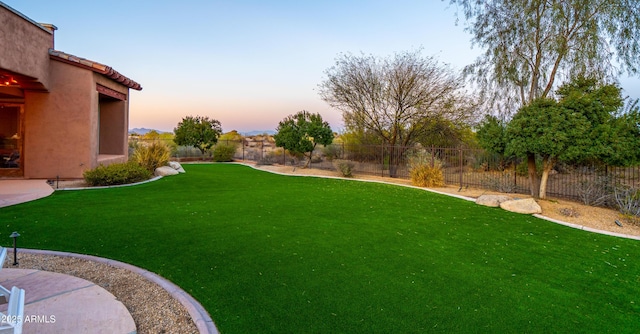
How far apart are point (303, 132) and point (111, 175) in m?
10.3

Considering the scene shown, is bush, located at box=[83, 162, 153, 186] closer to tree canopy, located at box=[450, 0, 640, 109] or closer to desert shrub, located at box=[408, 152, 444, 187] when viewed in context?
desert shrub, located at box=[408, 152, 444, 187]

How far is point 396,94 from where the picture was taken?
1848 cm

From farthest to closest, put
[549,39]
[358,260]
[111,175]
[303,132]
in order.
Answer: [303,132], [549,39], [111,175], [358,260]

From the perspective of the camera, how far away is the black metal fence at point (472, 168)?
997 cm

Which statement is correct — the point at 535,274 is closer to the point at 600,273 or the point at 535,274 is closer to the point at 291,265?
the point at 600,273

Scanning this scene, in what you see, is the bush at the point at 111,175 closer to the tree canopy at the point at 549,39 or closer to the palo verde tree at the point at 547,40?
the palo verde tree at the point at 547,40

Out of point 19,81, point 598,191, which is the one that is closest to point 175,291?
point 598,191

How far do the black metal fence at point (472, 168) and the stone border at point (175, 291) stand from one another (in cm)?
1032

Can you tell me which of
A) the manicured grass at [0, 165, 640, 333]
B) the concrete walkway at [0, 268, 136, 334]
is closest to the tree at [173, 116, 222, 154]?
the manicured grass at [0, 165, 640, 333]

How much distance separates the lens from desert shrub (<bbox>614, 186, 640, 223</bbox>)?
25.6ft

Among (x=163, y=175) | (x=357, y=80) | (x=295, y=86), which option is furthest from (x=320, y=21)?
(x=163, y=175)

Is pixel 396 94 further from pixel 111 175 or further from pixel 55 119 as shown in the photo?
pixel 55 119

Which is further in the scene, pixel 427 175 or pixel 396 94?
pixel 396 94

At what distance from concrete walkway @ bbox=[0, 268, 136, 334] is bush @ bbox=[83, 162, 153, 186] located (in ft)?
25.6
